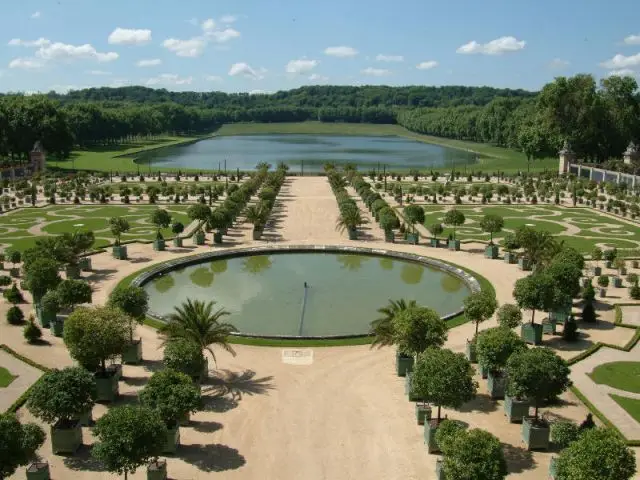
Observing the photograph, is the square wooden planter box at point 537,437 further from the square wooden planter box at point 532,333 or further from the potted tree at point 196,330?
the potted tree at point 196,330

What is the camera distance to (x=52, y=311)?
26.3 metres

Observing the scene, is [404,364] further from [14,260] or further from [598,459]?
[14,260]

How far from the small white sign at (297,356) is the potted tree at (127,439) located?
8.92 m

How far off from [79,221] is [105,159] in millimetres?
60707

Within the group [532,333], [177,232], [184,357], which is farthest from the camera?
[177,232]

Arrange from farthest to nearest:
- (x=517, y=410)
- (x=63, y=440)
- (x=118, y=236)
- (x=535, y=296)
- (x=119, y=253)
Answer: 1. (x=118, y=236)
2. (x=119, y=253)
3. (x=535, y=296)
4. (x=517, y=410)
5. (x=63, y=440)

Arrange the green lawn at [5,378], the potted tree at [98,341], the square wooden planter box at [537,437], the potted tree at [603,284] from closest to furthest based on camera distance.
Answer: the square wooden planter box at [537,437], the potted tree at [98,341], the green lawn at [5,378], the potted tree at [603,284]

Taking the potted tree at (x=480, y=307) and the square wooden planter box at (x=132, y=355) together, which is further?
the potted tree at (x=480, y=307)

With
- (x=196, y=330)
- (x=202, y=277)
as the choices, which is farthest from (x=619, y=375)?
(x=202, y=277)

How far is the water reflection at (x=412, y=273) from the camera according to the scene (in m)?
35.5

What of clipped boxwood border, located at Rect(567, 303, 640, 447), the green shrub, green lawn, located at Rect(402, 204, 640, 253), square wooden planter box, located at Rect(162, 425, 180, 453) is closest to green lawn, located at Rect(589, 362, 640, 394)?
clipped boxwood border, located at Rect(567, 303, 640, 447)

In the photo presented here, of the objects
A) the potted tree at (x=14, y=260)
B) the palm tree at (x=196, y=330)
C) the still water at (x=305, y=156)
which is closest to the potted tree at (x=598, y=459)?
the palm tree at (x=196, y=330)

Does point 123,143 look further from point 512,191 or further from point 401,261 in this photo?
point 401,261

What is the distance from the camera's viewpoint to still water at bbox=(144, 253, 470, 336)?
28.5 metres
